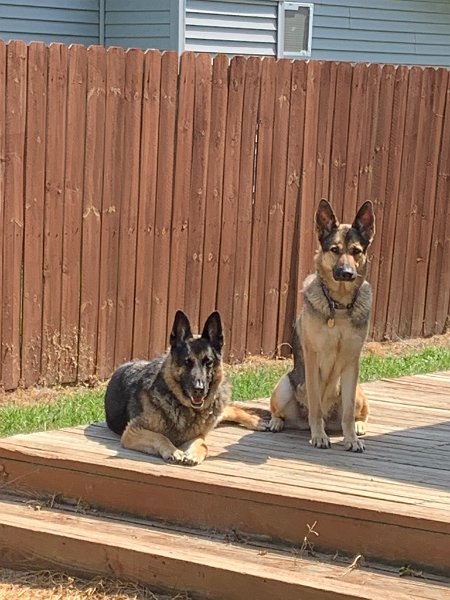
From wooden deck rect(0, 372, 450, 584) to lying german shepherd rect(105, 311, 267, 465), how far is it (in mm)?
110

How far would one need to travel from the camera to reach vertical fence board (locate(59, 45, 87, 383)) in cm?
827

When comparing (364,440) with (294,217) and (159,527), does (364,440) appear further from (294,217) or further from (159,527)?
(294,217)

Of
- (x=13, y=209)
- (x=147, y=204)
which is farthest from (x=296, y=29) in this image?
(x=13, y=209)

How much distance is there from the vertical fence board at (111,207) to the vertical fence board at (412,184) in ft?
10.8

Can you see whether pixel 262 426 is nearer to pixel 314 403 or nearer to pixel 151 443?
pixel 314 403

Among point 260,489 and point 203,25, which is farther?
point 203,25

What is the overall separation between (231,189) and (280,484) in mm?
4364

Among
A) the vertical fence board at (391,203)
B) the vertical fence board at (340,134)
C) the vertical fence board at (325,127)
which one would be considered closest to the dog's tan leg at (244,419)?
the vertical fence board at (325,127)

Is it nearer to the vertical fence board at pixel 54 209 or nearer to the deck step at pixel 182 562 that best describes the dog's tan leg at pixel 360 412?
the deck step at pixel 182 562

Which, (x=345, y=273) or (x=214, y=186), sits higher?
(x=214, y=186)

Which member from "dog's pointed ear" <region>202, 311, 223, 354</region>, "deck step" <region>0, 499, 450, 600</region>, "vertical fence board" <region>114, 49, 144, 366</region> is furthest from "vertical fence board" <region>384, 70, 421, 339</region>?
"deck step" <region>0, 499, 450, 600</region>

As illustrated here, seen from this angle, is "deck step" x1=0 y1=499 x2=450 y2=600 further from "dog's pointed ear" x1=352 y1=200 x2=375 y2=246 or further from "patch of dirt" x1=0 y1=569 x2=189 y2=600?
"dog's pointed ear" x1=352 y1=200 x2=375 y2=246

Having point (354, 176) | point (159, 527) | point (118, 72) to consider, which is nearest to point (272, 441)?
point (159, 527)

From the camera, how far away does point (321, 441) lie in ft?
20.2
